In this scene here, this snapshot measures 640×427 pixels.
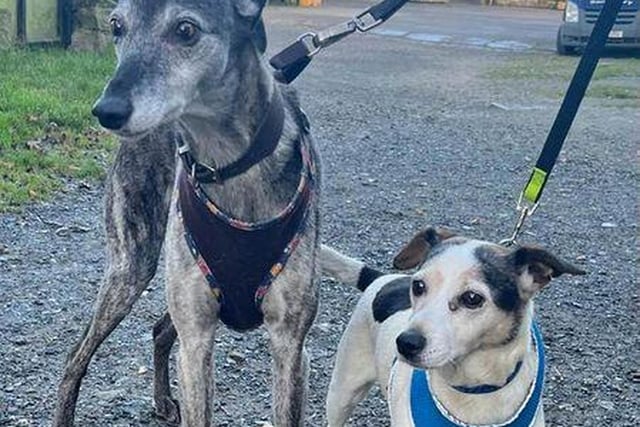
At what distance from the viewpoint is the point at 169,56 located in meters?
3.50

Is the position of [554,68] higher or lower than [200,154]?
lower

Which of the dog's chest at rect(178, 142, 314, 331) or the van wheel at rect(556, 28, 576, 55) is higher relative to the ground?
the dog's chest at rect(178, 142, 314, 331)

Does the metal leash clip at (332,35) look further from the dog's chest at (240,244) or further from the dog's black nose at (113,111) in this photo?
the dog's black nose at (113,111)

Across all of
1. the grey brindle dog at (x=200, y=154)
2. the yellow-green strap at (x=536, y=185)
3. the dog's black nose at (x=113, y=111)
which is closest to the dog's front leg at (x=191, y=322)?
the grey brindle dog at (x=200, y=154)

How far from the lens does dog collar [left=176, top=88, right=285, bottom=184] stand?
12.5 ft

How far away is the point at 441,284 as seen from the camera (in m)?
3.62

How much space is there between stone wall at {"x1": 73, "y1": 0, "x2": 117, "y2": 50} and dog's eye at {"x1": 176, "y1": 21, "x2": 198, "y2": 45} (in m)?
10.6

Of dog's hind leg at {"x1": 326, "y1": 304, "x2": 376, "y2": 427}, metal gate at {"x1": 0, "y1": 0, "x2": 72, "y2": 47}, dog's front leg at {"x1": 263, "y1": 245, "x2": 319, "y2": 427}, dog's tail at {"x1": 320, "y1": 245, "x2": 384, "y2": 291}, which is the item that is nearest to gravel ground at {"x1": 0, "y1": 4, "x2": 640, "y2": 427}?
dog's hind leg at {"x1": 326, "y1": 304, "x2": 376, "y2": 427}

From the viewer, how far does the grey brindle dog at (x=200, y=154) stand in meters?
3.47

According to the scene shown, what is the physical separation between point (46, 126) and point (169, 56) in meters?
6.74

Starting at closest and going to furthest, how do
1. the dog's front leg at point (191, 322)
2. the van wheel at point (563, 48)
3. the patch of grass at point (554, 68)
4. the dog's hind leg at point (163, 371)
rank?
1. the dog's front leg at point (191, 322)
2. the dog's hind leg at point (163, 371)
3. the patch of grass at point (554, 68)
4. the van wheel at point (563, 48)

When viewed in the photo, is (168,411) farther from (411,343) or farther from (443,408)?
(411,343)

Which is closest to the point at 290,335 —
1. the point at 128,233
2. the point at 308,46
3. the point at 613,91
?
the point at 128,233

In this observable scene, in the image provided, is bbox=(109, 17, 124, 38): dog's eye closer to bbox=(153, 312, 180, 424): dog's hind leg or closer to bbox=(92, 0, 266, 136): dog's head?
bbox=(92, 0, 266, 136): dog's head
